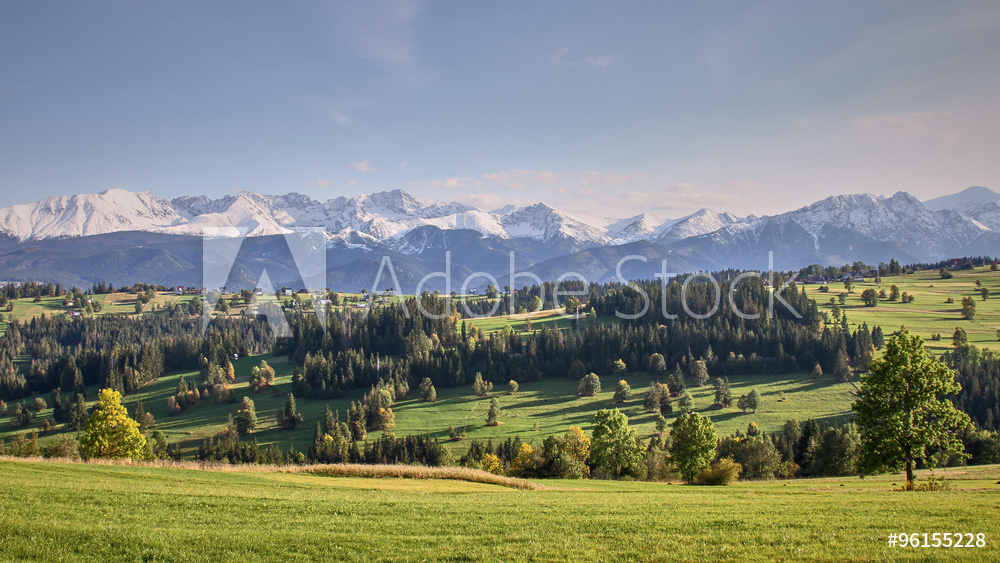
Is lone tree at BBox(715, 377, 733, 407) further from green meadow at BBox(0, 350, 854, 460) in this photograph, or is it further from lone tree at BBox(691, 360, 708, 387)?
lone tree at BBox(691, 360, 708, 387)

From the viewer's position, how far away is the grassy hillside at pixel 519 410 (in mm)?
107875

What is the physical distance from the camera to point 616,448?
6550 centimetres

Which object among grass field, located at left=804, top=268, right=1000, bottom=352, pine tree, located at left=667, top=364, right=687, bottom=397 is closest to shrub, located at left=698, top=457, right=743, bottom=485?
pine tree, located at left=667, top=364, right=687, bottom=397

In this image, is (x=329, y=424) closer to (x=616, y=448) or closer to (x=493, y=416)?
(x=493, y=416)

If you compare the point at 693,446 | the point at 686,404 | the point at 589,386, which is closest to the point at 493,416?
the point at 589,386

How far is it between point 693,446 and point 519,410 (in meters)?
76.1

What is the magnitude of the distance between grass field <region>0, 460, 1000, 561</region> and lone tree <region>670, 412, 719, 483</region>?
2147cm

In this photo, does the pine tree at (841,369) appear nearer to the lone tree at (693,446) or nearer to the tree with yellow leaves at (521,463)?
the tree with yellow leaves at (521,463)

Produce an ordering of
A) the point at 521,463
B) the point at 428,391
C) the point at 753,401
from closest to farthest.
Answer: the point at 521,463 < the point at 753,401 < the point at 428,391

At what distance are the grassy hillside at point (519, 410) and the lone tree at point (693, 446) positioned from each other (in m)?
48.8

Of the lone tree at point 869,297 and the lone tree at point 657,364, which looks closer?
the lone tree at point 657,364

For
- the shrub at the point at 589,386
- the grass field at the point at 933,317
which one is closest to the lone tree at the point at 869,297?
the grass field at the point at 933,317

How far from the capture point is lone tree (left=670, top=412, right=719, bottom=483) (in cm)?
5216

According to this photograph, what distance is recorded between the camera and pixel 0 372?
176m
